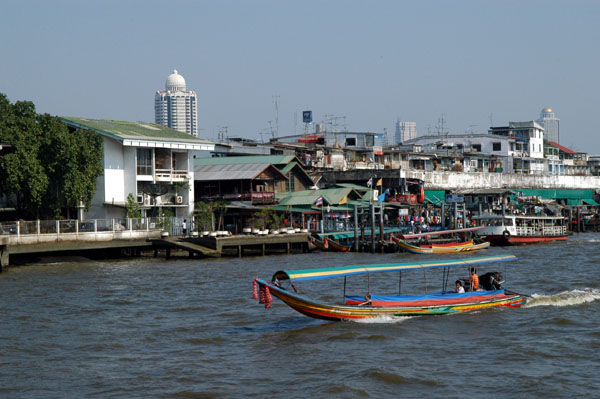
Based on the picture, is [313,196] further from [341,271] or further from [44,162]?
[341,271]

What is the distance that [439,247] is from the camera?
1789 inches

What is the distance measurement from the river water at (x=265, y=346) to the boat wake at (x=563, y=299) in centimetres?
7

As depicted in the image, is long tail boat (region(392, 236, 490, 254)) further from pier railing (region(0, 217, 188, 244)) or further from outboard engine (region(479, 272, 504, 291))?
outboard engine (region(479, 272, 504, 291))

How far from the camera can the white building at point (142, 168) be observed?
142 ft

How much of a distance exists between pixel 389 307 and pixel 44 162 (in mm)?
23873

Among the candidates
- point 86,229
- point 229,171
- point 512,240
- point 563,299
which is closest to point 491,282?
point 563,299

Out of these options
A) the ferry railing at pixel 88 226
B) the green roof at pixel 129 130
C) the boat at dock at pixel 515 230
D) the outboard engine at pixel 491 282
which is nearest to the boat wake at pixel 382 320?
the outboard engine at pixel 491 282

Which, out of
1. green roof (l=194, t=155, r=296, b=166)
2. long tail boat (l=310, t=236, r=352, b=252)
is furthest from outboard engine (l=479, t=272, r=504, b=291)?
green roof (l=194, t=155, r=296, b=166)

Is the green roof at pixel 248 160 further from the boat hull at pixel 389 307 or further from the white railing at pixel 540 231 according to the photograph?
the boat hull at pixel 389 307

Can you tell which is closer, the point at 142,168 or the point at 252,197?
the point at 142,168

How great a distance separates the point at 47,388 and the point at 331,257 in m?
27.4

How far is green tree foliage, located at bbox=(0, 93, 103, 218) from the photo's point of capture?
3788cm

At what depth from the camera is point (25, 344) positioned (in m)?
20.2

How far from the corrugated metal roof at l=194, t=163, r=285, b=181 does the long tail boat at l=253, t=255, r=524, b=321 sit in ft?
97.0
